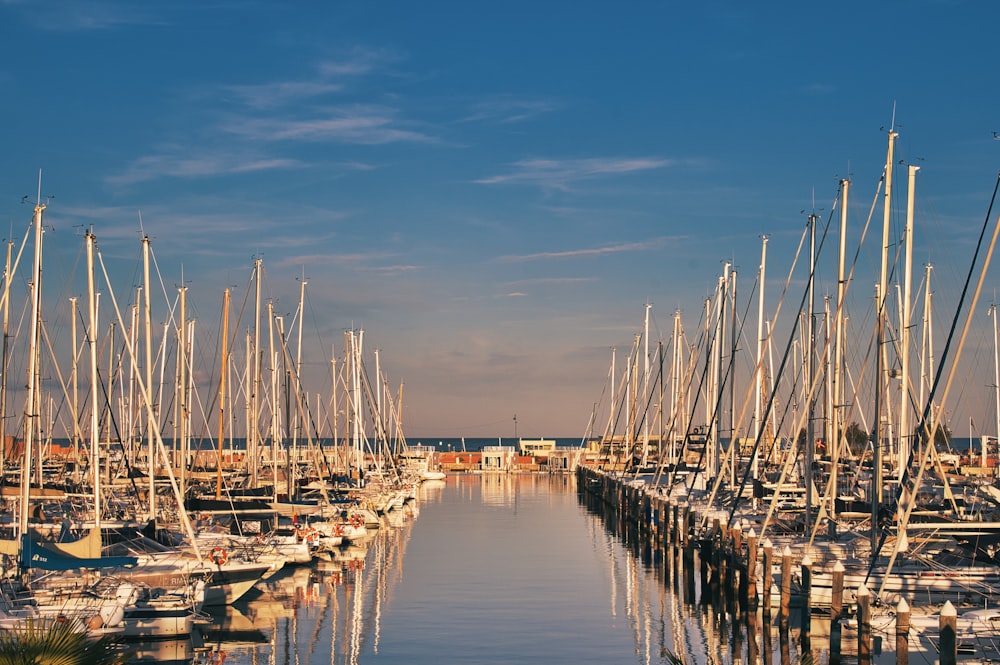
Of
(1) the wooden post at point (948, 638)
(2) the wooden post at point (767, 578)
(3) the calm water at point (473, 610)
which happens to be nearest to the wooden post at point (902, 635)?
(1) the wooden post at point (948, 638)

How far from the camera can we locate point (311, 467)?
93.1 m

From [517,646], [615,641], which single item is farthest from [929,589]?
[517,646]

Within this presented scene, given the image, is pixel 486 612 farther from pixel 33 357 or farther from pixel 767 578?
pixel 33 357

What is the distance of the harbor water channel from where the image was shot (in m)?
30.8

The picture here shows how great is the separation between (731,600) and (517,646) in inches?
366

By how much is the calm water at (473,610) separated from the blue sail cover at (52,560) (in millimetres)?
2718

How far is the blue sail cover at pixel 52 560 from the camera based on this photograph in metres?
31.4

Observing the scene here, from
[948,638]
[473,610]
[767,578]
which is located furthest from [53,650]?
[473,610]

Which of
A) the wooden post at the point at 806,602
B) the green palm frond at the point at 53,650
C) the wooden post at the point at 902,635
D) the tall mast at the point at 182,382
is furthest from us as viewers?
the tall mast at the point at 182,382

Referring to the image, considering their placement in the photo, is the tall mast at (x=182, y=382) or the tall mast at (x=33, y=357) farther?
the tall mast at (x=182, y=382)

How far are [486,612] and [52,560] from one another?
1340cm

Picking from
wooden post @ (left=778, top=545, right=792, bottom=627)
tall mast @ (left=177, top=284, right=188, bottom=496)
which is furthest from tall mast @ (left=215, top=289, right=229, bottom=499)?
wooden post @ (left=778, top=545, right=792, bottom=627)

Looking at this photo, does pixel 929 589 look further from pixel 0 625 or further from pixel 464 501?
pixel 464 501

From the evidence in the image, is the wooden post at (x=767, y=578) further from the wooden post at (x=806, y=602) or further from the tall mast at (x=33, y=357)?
the tall mast at (x=33, y=357)
